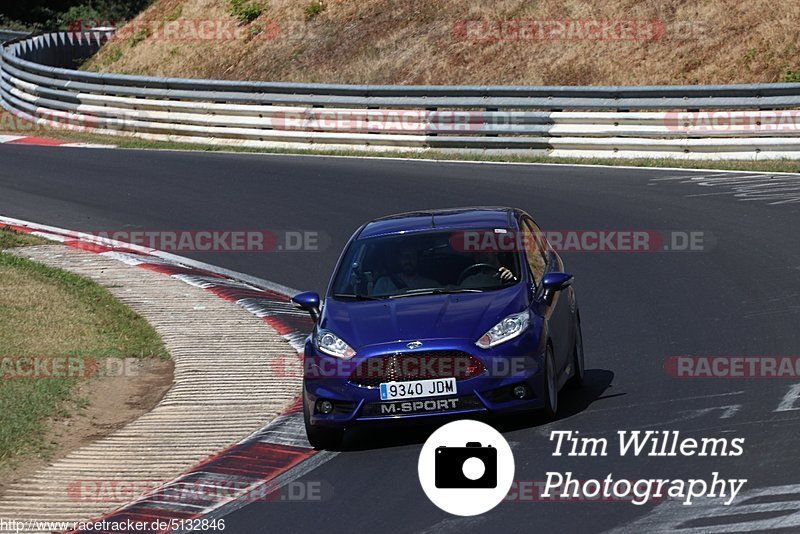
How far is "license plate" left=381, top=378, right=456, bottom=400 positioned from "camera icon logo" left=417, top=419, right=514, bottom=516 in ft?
0.94

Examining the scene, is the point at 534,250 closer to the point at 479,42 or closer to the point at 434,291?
the point at 434,291

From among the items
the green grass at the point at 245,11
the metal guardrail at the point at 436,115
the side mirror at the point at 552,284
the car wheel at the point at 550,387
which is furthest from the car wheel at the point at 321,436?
the green grass at the point at 245,11

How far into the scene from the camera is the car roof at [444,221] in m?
10.8

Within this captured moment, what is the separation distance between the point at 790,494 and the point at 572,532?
1284 mm

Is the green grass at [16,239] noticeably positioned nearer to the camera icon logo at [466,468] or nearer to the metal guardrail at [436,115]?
the metal guardrail at [436,115]

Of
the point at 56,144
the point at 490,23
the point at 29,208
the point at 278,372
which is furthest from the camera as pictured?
the point at 490,23

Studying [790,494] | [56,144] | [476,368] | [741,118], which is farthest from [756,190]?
[56,144]

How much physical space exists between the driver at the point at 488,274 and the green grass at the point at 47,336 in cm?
334

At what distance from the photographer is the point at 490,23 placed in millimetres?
32469

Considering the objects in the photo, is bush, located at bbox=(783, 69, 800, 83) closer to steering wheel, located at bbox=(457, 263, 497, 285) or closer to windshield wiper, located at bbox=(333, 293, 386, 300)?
steering wheel, located at bbox=(457, 263, 497, 285)

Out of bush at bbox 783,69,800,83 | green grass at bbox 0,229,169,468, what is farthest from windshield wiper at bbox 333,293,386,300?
bush at bbox 783,69,800,83

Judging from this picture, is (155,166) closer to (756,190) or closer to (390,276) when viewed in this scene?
(756,190)

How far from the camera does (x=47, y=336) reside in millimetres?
13227

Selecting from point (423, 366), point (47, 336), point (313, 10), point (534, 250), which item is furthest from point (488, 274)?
point (313, 10)
